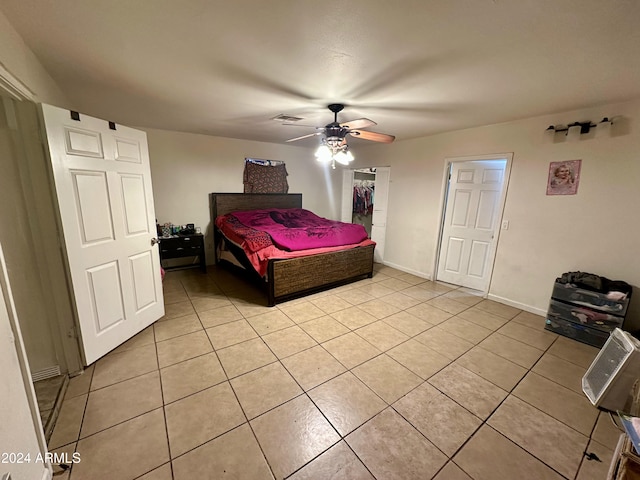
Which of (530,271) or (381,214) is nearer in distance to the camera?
Answer: (530,271)

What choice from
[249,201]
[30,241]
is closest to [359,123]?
[30,241]

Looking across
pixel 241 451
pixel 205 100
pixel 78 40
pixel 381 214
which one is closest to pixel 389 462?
pixel 241 451

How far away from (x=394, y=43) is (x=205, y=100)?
196 centimetres

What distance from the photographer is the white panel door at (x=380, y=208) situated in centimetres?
485

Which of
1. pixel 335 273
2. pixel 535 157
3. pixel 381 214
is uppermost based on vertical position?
pixel 535 157

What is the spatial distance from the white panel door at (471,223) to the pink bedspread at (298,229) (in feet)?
4.60

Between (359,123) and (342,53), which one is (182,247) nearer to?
(359,123)

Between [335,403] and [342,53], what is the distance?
2.37 meters

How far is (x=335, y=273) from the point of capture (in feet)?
12.1

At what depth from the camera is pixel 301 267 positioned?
3.30 m

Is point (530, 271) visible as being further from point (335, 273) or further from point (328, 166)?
point (328, 166)

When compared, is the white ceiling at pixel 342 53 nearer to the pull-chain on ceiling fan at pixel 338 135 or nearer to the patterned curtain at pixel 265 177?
the pull-chain on ceiling fan at pixel 338 135

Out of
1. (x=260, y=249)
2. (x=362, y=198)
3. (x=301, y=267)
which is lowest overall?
(x=301, y=267)

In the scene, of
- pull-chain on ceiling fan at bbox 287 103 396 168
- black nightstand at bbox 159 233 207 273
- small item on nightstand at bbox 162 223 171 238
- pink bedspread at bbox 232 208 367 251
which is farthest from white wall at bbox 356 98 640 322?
small item on nightstand at bbox 162 223 171 238
